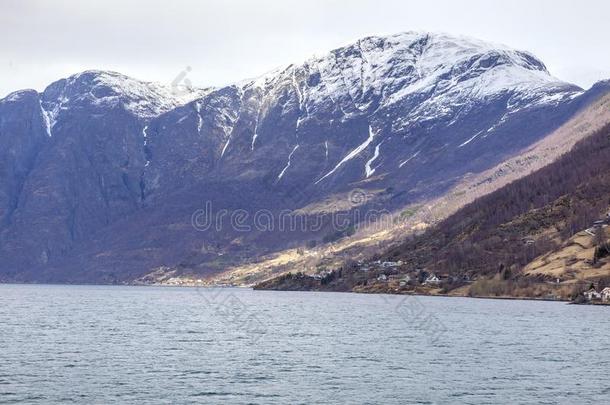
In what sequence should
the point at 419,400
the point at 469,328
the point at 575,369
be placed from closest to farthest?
the point at 419,400 → the point at 575,369 → the point at 469,328

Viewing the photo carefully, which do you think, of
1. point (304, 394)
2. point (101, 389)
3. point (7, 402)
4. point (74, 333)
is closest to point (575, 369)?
point (304, 394)

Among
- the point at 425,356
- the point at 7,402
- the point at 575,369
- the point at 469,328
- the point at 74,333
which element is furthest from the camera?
the point at 469,328

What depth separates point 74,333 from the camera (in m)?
181

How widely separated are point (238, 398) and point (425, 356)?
49788 mm

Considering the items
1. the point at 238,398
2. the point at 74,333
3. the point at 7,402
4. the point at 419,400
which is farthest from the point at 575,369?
the point at 74,333

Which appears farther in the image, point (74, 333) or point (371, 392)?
point (74, 333)

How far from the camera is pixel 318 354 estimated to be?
14850cm

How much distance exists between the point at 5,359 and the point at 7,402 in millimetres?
36358

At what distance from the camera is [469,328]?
200 m

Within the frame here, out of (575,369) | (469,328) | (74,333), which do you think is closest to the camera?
(575,369)

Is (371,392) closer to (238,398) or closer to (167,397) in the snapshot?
(238,398)

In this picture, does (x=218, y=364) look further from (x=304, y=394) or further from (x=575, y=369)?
(x=575, y=369)

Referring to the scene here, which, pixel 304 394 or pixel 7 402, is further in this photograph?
pixel 304 394

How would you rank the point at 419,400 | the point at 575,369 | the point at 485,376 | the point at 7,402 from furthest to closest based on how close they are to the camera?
the point at 575,369
the point at 485,376
the point at 419,400
the point at 7,402
